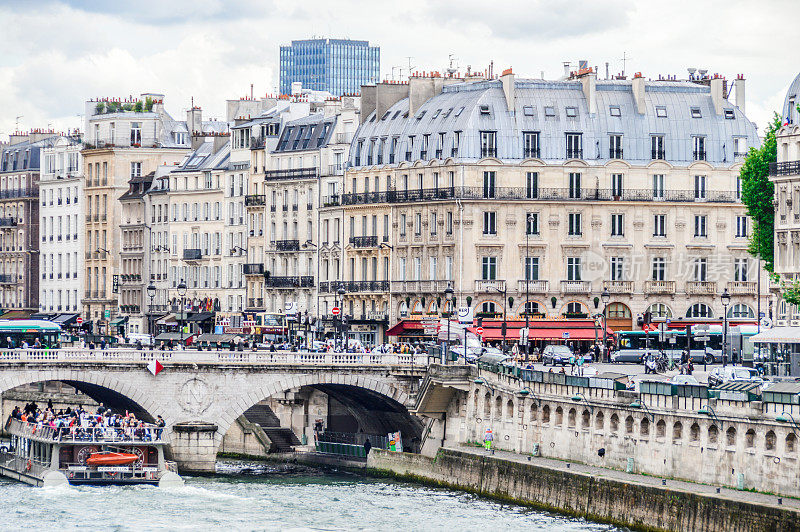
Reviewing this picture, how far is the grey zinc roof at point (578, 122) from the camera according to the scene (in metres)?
118

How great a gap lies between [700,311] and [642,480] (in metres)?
47.9

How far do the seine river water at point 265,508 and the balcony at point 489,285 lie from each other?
91.7ft

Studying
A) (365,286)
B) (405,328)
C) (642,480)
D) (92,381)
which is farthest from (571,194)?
(642,480)

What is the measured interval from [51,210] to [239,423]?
63.7 meters

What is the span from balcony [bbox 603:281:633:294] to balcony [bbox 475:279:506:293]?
5.24m

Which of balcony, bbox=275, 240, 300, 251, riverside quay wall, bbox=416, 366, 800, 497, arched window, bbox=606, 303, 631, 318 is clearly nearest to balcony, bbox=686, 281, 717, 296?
arched window, bbox=606, 303, 631, 318

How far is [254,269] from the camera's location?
137m

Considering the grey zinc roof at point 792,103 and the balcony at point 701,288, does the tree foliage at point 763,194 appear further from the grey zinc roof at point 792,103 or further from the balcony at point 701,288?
the balcony at point 701,288

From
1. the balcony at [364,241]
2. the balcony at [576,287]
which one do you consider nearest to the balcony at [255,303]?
the balcony at [364,241]

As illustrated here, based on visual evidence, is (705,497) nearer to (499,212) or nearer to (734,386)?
(734,386)

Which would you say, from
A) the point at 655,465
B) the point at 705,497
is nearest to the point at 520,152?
the point at 655,465

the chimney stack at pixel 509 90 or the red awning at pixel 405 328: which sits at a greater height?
the chimney stack at pixel 509 90

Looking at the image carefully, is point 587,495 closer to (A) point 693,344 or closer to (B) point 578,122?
(A) point 693,344

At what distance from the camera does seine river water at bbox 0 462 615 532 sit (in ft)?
245
